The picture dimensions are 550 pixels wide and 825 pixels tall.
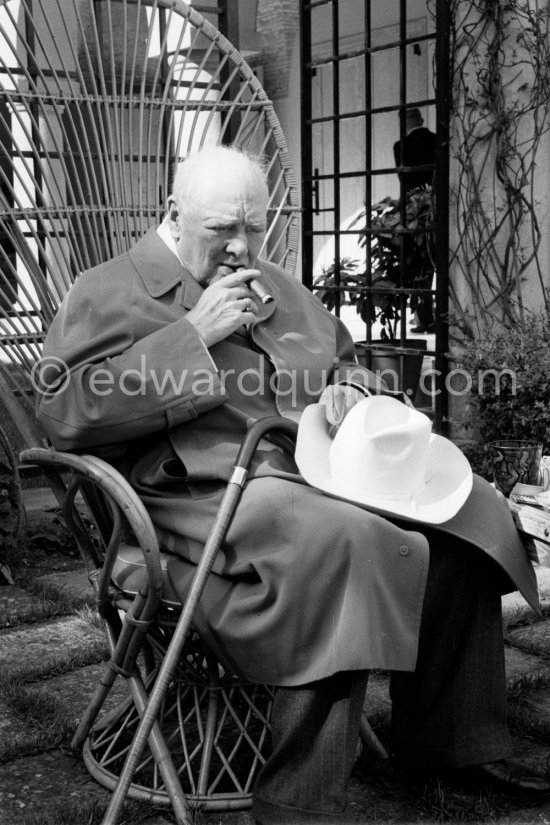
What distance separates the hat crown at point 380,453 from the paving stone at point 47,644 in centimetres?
117

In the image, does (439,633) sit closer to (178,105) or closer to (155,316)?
(155,316)

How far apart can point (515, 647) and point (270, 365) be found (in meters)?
1.15

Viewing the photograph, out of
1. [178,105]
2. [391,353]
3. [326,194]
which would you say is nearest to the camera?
[178,105]

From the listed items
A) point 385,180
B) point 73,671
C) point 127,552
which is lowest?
point 73,671

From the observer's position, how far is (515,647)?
3037 mm

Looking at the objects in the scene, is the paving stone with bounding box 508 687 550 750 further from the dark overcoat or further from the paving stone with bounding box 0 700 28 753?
the paving stone with bounding box 0 700 28 753

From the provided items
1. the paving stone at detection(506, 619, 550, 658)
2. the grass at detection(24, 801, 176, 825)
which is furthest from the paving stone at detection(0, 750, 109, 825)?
the paving stone at detection(506, 619, 550, 658)

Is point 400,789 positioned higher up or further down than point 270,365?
further down

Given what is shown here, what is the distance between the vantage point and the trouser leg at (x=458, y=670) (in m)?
2.17

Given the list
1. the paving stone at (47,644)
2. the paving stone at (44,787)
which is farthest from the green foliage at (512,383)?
the paving stone at (44,787)

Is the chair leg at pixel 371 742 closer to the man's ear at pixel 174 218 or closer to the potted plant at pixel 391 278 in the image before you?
the man's ear at pixel 174 218

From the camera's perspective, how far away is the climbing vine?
4328 mm

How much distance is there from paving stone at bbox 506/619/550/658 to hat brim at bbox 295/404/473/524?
961mm

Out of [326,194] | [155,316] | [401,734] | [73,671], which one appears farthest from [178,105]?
[326,194]
